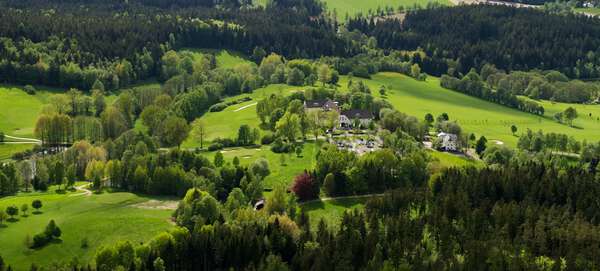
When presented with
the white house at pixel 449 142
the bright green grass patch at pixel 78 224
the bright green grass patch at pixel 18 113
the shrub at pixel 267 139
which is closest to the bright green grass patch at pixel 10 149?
the bright green grass patch at pixel 18 113

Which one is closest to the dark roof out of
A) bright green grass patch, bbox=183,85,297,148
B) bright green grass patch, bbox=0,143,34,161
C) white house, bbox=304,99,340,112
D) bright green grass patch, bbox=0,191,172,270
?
white house, bbox=304,99,340,112

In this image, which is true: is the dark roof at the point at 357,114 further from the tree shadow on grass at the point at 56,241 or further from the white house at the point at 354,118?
the tree shadow on grass at the point at 56,241

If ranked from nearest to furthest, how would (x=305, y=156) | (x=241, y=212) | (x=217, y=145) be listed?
(x=241, y=212), (x=305, y=156), (x=217, y=145)

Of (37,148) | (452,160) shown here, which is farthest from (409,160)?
(37,148)

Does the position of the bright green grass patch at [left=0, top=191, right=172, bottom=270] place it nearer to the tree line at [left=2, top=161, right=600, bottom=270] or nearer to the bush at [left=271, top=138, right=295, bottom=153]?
the tree line at [left=2, top=161, right=600, bottom=270]

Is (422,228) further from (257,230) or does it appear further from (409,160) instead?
(409,160)
